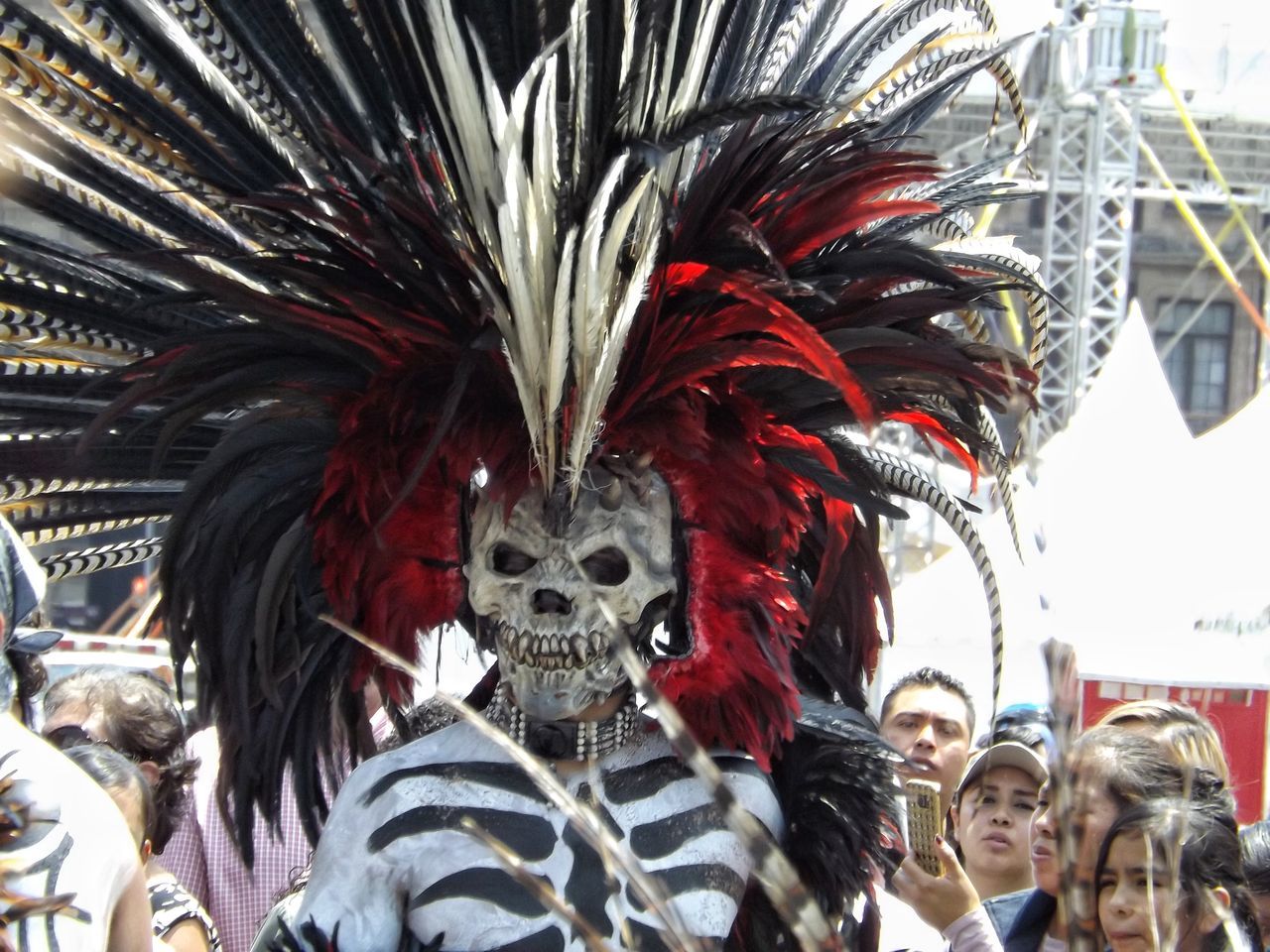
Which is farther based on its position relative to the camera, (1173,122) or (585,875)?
(1173,122)

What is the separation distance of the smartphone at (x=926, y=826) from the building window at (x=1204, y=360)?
60.2 ft

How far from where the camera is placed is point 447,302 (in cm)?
226

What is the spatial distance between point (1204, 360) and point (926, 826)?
61.9ft

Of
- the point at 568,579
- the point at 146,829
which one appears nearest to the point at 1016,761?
the point at 568,579

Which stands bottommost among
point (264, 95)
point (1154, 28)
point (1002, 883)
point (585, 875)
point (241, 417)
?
point (1002, 883)

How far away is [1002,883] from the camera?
357cm

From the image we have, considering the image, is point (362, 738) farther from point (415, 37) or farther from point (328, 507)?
point (415, 37)

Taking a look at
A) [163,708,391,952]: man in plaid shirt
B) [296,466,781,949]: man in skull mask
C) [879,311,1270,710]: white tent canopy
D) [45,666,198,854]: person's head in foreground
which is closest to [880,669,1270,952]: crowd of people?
[296,466,781,949]: man in skull mask

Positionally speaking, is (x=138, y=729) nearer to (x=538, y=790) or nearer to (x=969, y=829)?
(x=538, y=790)

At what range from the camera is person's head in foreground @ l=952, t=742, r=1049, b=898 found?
Answer: 3504mm

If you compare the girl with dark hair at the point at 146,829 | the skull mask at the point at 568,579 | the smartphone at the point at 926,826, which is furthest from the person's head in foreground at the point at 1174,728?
the girl with dark hair at the point at 146,829

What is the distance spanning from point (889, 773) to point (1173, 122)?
12.7 meters

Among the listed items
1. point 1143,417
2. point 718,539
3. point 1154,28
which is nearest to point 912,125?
point 718,539

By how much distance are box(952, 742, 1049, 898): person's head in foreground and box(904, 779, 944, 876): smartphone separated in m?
0.57
